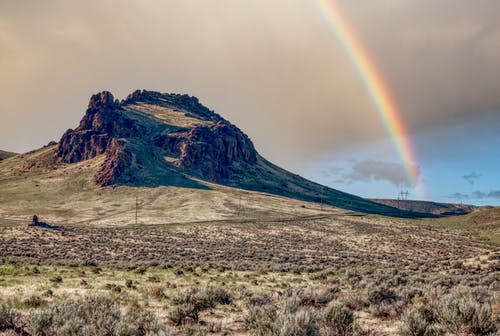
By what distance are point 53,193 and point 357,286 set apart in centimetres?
15534

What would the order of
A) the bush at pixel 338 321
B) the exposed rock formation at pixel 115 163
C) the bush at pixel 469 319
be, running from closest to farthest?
the bush at pixel 469 319 < the bush at pixel 338 321 < the exposed rock formation at pixel 115 163

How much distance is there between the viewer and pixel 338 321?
409 inches

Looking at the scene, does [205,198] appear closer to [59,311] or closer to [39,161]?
[39,161]

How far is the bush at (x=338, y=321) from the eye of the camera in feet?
33.5

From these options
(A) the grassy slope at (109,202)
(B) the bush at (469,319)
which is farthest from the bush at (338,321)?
(A) the grassy slope at (109,202)

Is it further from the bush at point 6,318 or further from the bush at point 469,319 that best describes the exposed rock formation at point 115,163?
the bush at point 469,319

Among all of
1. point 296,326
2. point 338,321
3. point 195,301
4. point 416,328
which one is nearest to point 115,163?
point 195,301

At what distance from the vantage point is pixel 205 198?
145625mm

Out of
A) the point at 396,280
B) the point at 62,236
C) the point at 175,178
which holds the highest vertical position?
the point at 175,178

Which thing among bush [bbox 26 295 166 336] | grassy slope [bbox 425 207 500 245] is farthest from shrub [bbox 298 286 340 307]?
grassy slope [bbox 425 207 500 245]

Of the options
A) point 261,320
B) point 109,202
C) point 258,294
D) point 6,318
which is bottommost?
point 109,202

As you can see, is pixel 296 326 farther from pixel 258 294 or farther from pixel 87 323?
pixel 258 294

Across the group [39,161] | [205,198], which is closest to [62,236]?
[205,198]

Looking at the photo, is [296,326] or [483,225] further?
[483,225]
